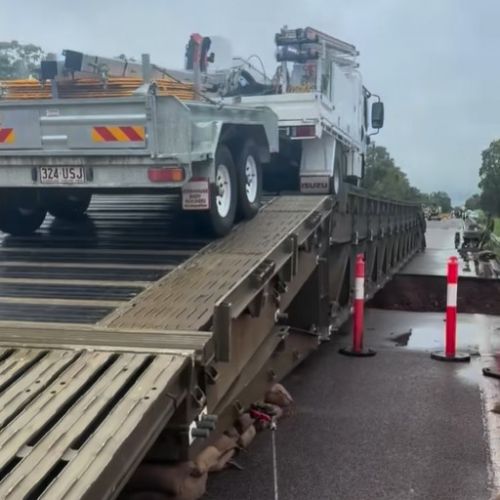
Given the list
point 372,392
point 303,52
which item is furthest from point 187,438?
point 303,52

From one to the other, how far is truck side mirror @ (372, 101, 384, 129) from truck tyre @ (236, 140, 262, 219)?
7.63 meters

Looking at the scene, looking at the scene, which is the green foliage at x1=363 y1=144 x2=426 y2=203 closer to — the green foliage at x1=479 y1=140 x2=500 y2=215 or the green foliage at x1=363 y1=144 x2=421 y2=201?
the green foliage at x1=363 y1=144 x2=421 y2=201

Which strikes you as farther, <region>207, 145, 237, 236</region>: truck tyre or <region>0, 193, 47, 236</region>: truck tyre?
<region>0, 193, 47, 236</region>: truck tyre

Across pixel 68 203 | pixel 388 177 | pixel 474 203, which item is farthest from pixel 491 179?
pixel 68 203

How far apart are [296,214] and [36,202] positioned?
7.53ft

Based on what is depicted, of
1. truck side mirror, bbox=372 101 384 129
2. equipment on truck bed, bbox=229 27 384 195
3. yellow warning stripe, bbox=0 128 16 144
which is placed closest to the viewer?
yellow warning stripe, bbox=0 128 16 144

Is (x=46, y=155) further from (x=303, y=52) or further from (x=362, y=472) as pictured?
(x=303, y=52)

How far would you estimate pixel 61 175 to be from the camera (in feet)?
18.1

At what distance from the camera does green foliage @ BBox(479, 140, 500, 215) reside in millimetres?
71500

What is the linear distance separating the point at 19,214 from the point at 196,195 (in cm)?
192

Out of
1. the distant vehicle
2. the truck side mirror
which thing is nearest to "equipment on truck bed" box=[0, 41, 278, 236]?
the truck side mirror

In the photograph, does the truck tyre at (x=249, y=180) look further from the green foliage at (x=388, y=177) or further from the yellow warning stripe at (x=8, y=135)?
the green foliage at (x=388, y=177)

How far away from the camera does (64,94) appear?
6230mm

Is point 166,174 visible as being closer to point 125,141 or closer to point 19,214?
point 125,141
